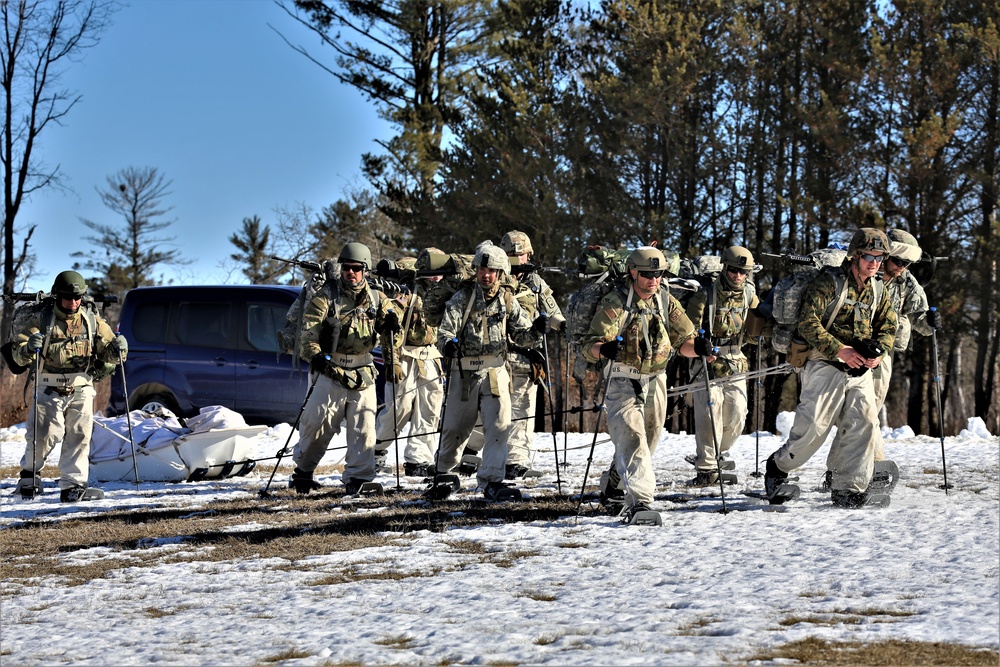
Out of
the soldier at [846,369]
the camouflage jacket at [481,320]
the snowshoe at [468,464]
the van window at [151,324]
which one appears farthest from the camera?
the van window at [151,324]

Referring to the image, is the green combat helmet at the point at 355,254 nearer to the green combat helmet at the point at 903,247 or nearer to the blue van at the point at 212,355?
the green combat helmet at the point at 903,247

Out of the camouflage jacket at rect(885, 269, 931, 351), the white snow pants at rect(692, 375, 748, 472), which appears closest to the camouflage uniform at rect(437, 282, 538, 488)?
the white snow pants at rect(692, 375, 748, 472)

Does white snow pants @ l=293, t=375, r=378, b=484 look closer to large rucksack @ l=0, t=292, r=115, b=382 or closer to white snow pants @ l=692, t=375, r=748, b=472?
large rucksack @ l=0, t=292, r=115, b=382

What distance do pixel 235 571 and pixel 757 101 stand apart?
64.7ft

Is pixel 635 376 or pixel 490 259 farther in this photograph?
pixel 490 259

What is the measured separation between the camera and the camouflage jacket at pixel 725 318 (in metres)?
11.6

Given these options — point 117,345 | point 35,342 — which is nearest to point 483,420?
point 117,345

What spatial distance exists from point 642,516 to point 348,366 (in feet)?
10.6

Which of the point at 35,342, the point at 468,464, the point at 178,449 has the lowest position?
the point at 468,464

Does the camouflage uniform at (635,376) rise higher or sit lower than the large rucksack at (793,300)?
lower

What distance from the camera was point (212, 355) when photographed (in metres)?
16.1

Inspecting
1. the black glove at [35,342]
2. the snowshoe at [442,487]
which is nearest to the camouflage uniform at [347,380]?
the snowshoe at [442,487]

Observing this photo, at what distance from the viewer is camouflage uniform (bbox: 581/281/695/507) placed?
905 cm

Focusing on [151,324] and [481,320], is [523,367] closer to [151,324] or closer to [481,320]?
[481,320]
